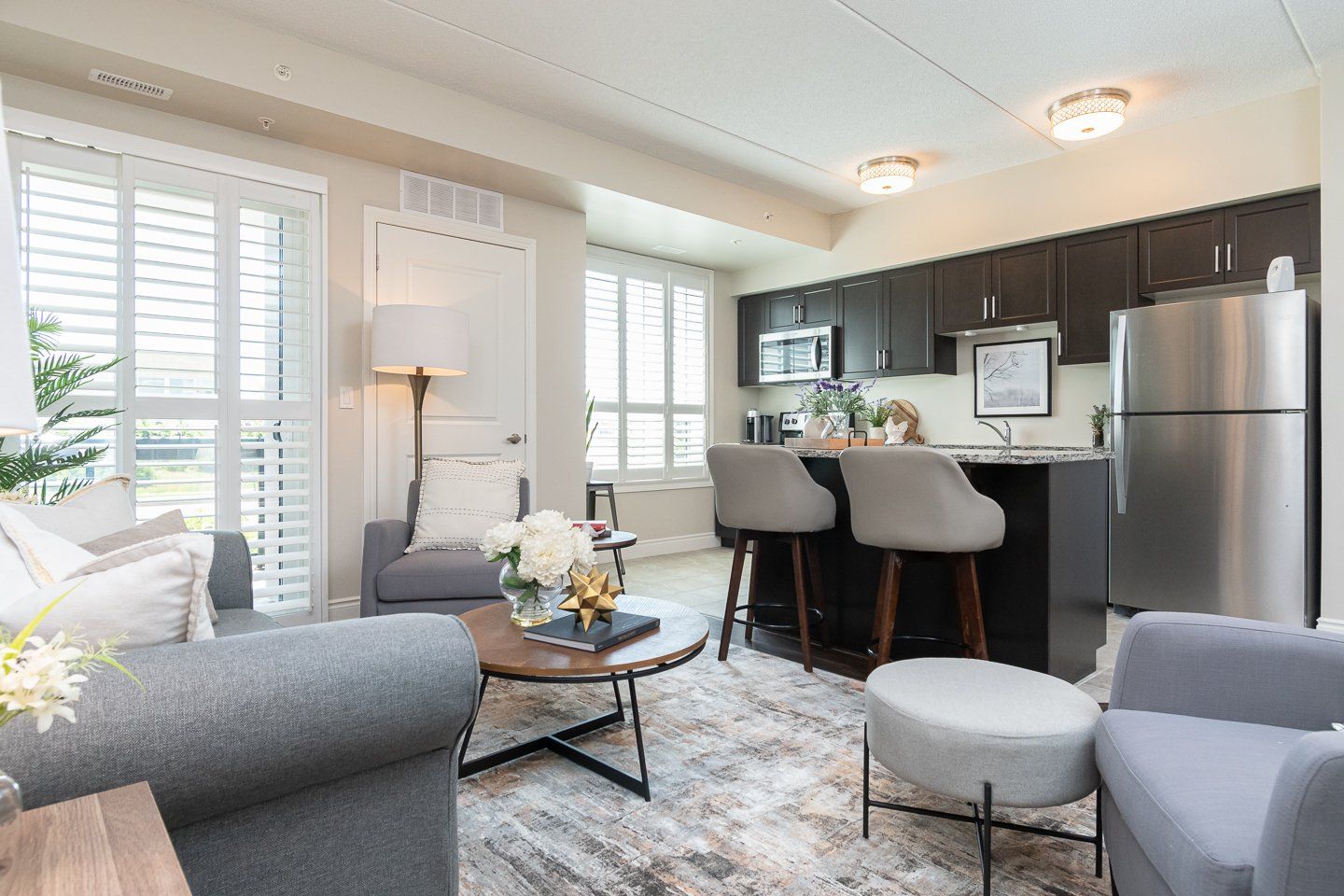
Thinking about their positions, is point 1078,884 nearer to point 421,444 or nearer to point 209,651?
point 209,651

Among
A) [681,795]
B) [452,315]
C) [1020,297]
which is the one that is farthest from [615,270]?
[681,795]

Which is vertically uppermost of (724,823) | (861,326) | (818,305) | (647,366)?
(818,305)

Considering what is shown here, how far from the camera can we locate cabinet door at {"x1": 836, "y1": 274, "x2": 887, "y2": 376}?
5.63 m

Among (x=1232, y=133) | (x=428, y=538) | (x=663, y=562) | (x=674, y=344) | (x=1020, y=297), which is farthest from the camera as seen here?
(x=674, y=344)

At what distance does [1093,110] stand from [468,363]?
3.54 metres

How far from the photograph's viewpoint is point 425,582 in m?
3.04

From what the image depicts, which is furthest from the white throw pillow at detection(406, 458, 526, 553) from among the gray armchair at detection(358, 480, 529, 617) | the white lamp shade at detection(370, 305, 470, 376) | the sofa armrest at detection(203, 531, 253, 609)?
the sofa armrest at detection(203, 531, 253, 609)

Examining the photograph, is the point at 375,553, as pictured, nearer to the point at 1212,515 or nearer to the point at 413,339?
the point at 413,339

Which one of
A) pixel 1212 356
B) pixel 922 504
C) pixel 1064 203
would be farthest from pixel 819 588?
pixel 1064 203

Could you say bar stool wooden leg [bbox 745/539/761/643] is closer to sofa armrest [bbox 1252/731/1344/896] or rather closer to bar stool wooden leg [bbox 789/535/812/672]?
bar stool wooden leg [bbox 789/535/812/672]

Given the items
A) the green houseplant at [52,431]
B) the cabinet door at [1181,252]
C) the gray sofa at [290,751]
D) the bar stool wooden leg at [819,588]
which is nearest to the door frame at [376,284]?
the green houseplant at [52,431]

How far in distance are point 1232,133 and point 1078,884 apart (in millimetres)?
4145

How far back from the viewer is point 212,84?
305cm

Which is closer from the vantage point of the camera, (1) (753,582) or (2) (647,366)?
(1) (753,582)
